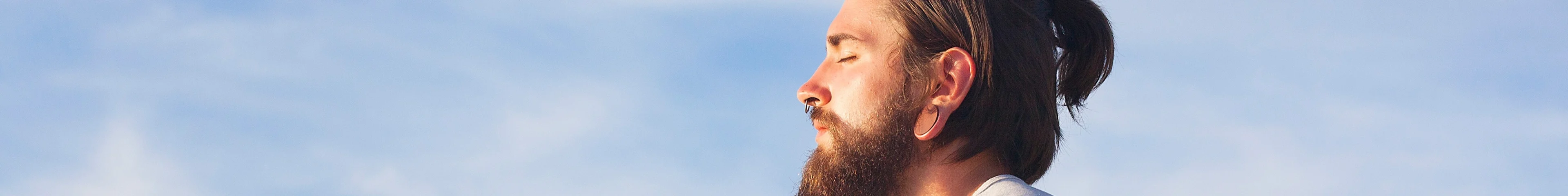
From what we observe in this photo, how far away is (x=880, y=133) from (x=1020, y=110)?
0.57 meters

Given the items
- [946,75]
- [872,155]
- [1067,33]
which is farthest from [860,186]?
[1067,33]

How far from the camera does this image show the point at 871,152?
237 inches

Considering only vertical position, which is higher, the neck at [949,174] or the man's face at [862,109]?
the man's face at [862,109]

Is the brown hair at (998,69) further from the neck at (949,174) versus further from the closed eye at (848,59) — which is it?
the closed eye at (848,59)

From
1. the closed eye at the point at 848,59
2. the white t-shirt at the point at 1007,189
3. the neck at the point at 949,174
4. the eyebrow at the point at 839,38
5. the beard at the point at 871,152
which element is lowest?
the white t-shirt at the point at 1007,189

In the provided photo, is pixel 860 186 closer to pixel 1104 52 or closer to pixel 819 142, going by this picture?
pixel 819 142

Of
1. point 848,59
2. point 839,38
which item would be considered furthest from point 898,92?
point 839,38

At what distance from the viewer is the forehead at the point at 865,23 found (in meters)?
6.07

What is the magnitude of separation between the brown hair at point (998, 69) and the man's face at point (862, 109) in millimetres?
83

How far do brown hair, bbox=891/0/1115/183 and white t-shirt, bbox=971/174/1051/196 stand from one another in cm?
16

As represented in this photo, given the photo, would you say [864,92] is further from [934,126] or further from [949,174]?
[949,174]

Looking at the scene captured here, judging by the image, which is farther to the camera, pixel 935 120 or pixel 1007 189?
pixel 935 120

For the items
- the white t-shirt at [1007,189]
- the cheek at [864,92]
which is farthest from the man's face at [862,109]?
the white t-shirt at [1007,189]

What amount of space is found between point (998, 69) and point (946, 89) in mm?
221
